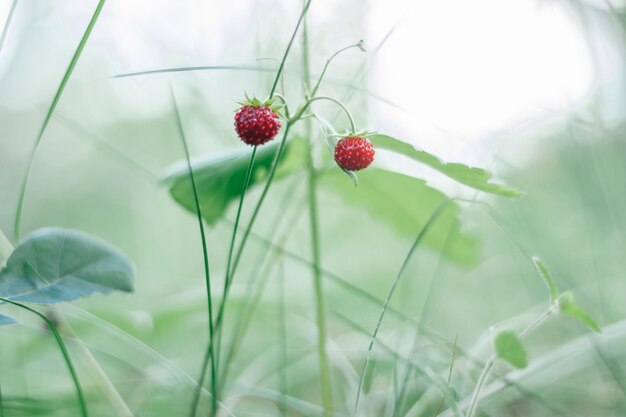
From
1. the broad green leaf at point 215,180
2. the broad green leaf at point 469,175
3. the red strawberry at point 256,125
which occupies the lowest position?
the red strawberry at point 256,125

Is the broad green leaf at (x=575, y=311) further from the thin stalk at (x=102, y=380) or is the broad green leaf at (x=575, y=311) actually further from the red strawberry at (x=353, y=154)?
the thin stalk at (x=102, y=380)

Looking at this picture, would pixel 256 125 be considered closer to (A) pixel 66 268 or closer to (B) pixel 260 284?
(A) pixel 66 268

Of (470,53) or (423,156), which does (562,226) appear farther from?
(423,156)

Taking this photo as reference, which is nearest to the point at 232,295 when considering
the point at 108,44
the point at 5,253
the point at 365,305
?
the point at 365,305

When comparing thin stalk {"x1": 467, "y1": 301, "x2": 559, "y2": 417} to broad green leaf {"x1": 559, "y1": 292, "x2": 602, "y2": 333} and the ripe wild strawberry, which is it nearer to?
broad green leaf {"x1": 559, "y1": 292, "x2": 602, "y2": 333}

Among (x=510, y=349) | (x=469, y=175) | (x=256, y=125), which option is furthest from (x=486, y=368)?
(x=256, y=125)

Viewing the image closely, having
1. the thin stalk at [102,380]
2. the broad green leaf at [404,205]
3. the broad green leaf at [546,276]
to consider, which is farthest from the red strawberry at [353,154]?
the broad green leaf at [404,205]

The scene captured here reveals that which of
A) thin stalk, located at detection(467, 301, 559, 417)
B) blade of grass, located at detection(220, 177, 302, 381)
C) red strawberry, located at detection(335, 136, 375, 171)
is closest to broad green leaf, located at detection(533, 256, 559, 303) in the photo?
thin stalk, located at detection(467, 301, 559, 417)
